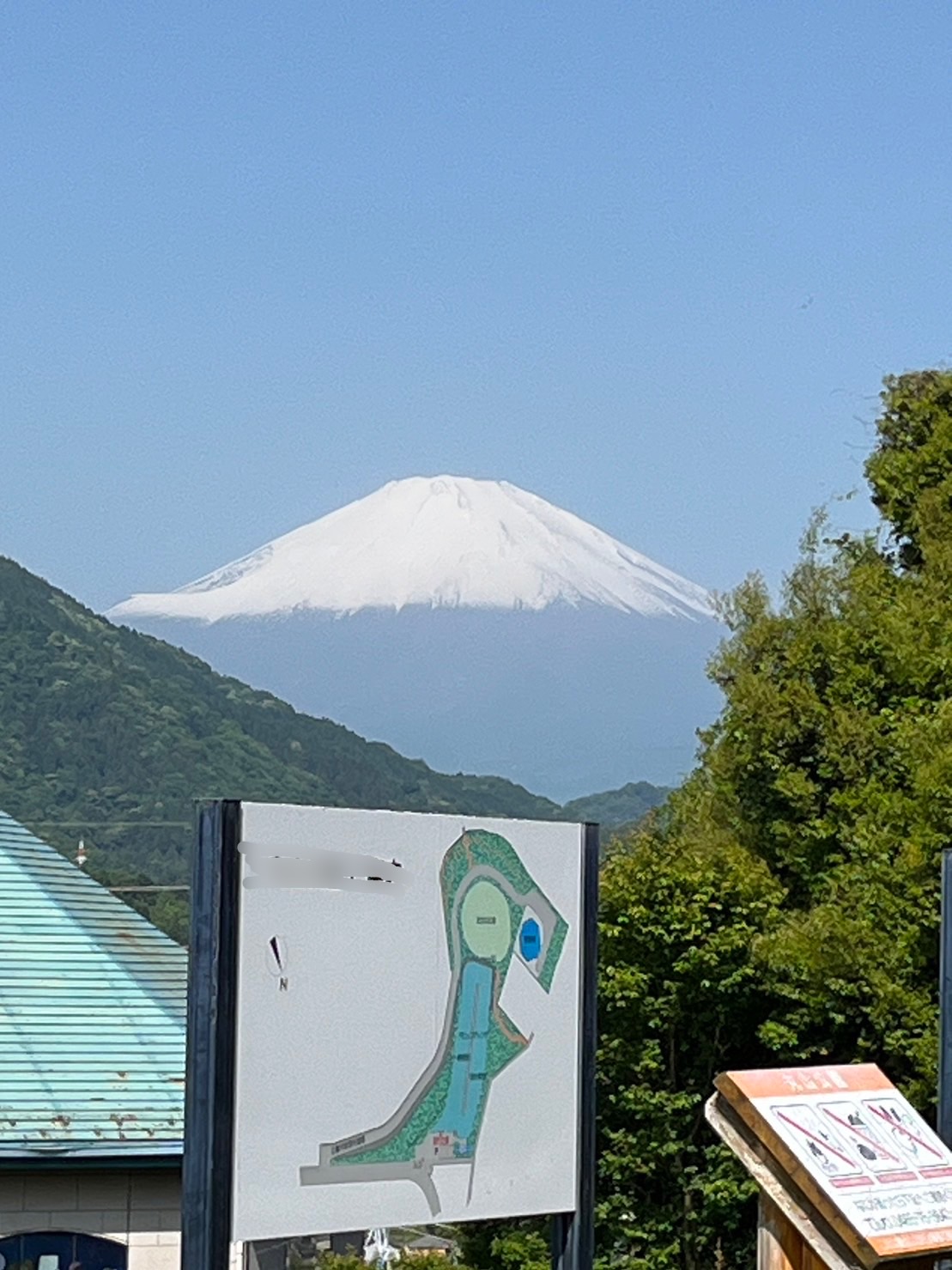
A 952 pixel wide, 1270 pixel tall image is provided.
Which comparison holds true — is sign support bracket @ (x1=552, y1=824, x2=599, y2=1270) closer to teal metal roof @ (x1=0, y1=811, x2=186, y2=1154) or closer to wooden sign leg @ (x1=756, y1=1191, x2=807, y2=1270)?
wooden sign leg @ (x1=756, y1=1191, x2=807, y2=1270)

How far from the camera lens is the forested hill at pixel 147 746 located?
82.5 metres

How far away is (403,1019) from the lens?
793 cm

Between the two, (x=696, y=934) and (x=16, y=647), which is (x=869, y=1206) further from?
(x=16, y=647)

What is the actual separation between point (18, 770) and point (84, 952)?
75.8 meters

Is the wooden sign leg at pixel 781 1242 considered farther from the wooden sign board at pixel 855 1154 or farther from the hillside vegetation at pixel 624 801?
the hillside vegetation at pixel 624 801

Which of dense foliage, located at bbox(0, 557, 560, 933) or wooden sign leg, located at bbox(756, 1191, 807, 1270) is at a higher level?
dense foliage, located at bbox(0, 557, 560, 933)

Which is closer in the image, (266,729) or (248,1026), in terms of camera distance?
(248,1026)

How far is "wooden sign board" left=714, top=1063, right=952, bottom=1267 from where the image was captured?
8.03 m

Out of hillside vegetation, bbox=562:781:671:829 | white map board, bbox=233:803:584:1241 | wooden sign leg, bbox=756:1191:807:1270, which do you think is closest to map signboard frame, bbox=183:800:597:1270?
white map board, bbox=233:803:584:1241

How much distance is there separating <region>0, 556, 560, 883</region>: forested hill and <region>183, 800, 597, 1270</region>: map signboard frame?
65184mm

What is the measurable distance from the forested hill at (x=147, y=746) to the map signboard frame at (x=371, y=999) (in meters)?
65.2

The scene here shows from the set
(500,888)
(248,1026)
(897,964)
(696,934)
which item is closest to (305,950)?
(248,1026)

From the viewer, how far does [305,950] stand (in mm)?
7621

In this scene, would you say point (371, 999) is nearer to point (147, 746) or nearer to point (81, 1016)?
point (81, 1016)
